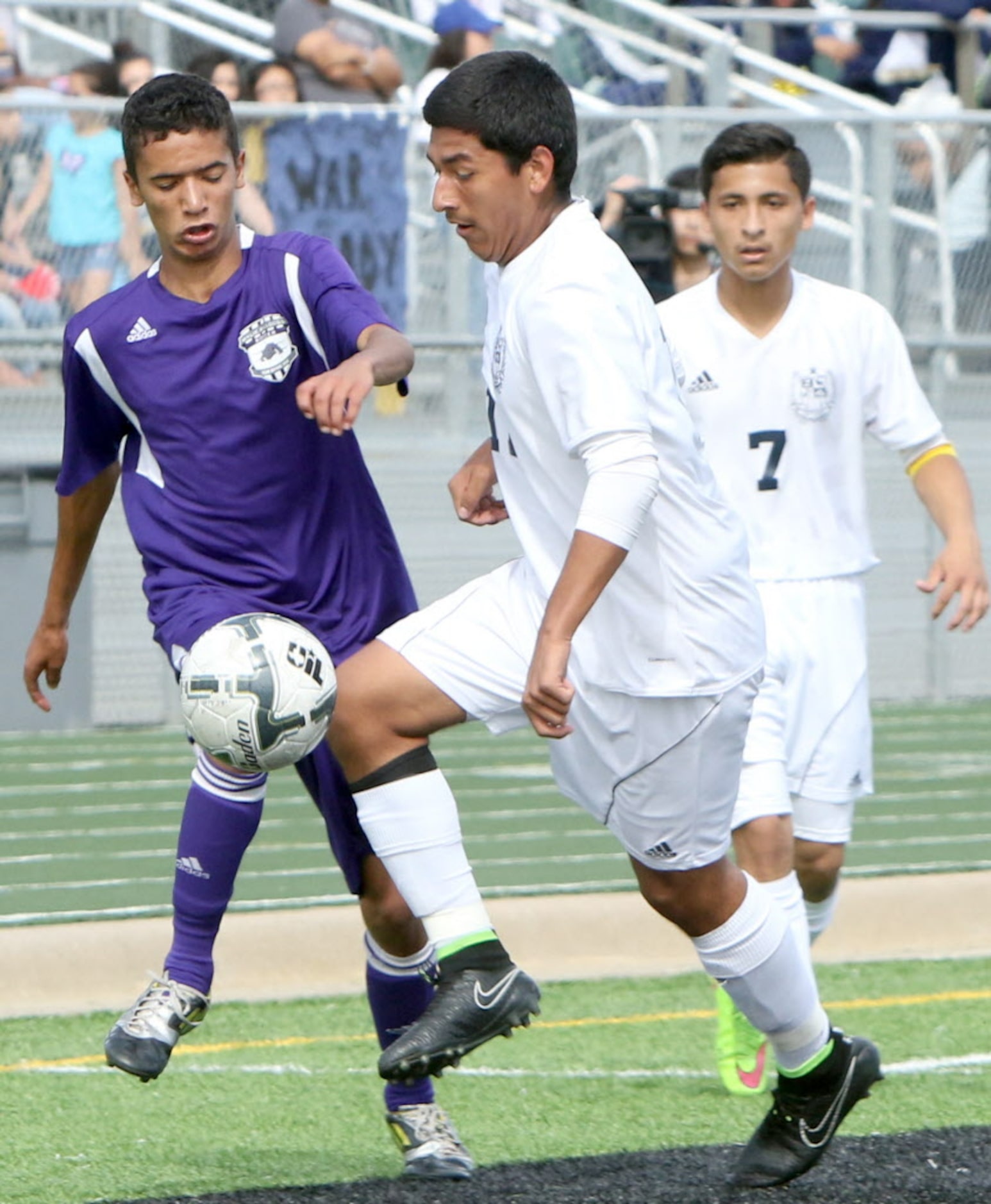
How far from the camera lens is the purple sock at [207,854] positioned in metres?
4.96

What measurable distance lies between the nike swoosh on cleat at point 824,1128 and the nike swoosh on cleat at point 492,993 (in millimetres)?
856

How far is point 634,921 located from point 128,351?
3.59 meters

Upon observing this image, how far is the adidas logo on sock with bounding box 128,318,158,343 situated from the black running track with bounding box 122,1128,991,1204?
1.80 metres

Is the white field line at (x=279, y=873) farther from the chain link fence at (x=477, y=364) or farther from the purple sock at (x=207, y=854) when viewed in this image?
the chain link fence at (x=477, y=364)

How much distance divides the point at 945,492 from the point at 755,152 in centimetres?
105

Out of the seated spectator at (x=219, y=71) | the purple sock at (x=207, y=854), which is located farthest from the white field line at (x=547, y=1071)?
the seated spectator at (x=219, y=71)

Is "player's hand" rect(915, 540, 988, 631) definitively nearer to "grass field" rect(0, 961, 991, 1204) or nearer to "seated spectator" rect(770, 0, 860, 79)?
"grass field" rect(0, 961, 991, 1204)

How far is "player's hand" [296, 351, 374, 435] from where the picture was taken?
4.09 metres

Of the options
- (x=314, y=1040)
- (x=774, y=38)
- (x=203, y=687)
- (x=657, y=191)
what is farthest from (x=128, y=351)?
(x=774, y=38)

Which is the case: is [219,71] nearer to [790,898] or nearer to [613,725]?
[790,898]

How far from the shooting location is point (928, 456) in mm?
5848

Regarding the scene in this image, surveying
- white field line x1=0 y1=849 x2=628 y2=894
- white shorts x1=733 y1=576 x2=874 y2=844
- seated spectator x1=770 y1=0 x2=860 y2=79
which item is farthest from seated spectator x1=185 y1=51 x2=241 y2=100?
white shorts x1=733 y1=576 x2=874 y2=844

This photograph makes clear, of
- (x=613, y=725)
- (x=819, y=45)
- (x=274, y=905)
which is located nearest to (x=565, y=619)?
(x=613, y=725)

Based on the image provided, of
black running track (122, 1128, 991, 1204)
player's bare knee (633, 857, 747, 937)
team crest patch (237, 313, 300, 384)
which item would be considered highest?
team crest patch (237, 313, 300, 384)
